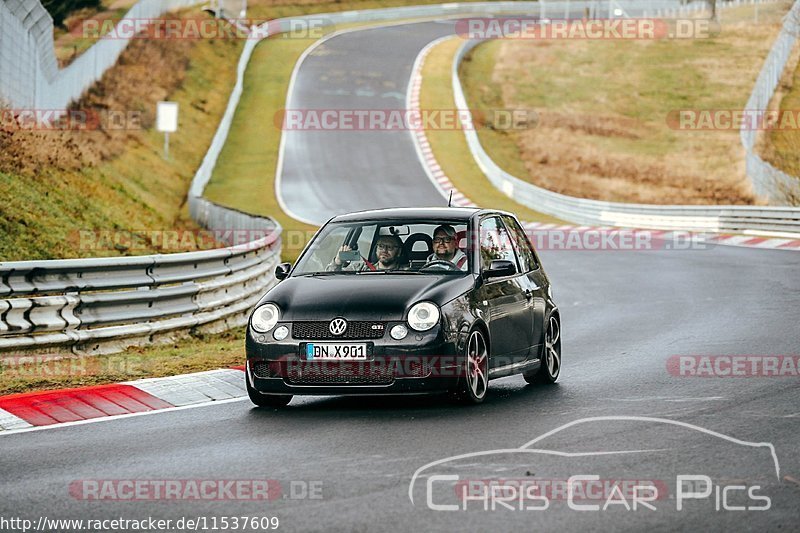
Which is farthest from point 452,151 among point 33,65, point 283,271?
point 283,271

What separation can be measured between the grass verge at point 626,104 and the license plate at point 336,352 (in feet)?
115

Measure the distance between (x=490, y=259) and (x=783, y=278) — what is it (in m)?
11.9

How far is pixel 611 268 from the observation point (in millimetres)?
25703

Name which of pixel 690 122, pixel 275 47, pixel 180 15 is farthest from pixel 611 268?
pixel 275 47

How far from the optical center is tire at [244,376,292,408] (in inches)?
408

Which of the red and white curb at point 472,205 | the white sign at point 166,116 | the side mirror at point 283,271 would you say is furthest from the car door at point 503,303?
the white sign at point 166,116

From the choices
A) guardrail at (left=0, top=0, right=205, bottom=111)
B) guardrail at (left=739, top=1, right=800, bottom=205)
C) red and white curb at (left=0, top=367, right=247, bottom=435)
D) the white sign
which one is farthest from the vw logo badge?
the white sign

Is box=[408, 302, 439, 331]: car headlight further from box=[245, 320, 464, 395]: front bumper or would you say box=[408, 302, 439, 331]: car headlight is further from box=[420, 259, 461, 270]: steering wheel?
box=[420, 259, 461, 270]: steering wheel

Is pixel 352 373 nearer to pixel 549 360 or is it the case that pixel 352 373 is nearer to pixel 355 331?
pixel 355 331

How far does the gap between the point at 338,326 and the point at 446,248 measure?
153cm

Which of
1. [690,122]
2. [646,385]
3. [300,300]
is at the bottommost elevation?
[690,122]

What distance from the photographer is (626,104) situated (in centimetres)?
6328

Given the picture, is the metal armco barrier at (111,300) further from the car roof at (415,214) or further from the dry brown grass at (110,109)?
the dry brown grass at (110,109)

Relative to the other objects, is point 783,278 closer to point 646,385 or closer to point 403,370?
point 646,385
